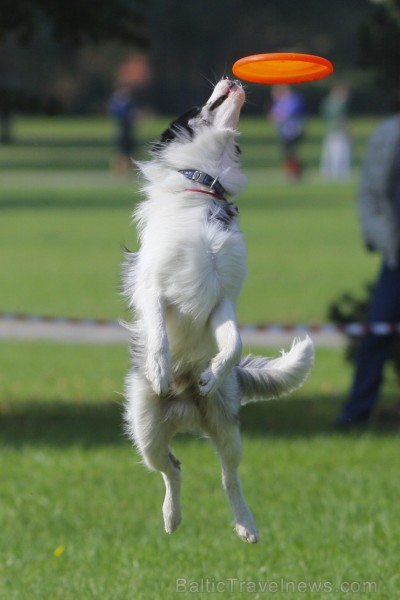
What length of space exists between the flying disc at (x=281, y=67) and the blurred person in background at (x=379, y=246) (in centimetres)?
586

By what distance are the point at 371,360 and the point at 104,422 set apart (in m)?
2.34

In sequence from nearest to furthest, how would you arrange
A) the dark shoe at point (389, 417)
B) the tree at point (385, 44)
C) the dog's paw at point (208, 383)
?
the dog's paw at point (208, 383) → the dark shoe at point (389, 417) → the tree at point (385, 44)

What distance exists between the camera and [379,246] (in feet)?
33.8

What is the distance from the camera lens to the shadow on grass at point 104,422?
404 inches

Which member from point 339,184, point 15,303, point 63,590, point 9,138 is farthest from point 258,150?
point 63,590

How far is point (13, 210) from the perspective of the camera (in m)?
33.3

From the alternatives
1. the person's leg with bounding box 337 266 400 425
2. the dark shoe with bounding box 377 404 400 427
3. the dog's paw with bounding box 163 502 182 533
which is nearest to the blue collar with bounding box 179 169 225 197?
the dog's paw with bounding box 163 502 182 533

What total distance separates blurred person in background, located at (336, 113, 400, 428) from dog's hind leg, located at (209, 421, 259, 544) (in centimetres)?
582

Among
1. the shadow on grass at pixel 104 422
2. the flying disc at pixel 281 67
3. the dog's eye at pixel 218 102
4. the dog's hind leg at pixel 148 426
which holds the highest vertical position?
the flying disc at pixel 281 67

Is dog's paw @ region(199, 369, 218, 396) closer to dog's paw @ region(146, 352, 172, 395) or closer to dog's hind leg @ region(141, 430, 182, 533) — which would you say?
dog's paw @ region(146, 352, 172, 395)

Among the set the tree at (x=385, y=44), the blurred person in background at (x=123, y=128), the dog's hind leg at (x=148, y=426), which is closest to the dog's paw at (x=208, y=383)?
the dog's hind leg at (x=148, y=426)

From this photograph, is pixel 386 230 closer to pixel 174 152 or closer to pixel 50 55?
pixel 174 152

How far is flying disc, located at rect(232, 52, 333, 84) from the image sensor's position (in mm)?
4250

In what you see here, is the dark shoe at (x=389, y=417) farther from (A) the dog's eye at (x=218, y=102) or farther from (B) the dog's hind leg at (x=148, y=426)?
(A) the dog's eye at (x=218, y=102)
